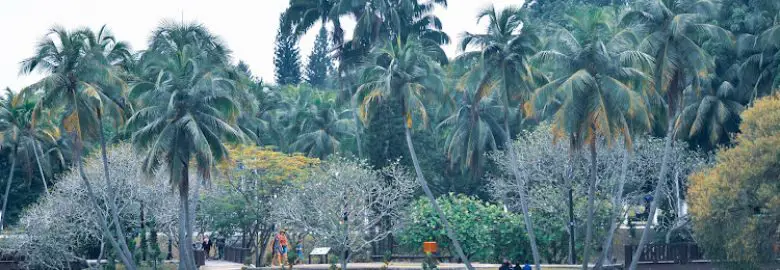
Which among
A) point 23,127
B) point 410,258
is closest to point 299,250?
point 410,258

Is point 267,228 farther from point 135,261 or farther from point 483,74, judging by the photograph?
point 483,74

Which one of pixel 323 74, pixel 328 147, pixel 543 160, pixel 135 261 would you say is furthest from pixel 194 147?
pixel 323 74

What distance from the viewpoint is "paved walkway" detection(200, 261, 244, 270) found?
45316 millimetres

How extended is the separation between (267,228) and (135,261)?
19.3ft

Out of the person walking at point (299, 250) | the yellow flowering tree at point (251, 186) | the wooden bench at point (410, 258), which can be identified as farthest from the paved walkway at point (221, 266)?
the wooden bench at point (410, 258)

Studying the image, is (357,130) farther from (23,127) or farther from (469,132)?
(23,127)

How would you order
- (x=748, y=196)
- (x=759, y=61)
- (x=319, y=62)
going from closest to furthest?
(x=748, y=196), (x=759, y=61), (x=319, y=62)

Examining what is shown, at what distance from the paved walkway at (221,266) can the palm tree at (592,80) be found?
13.7 m

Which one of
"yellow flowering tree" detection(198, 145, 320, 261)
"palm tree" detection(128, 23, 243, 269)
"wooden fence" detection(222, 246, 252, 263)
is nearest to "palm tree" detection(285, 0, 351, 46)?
"yellow flowering tree" detection(198, 145, 320, 261)

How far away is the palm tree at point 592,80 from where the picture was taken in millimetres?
37844

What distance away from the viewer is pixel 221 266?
153ft

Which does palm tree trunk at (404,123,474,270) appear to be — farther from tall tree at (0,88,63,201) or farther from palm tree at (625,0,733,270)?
tall tree at (0,88,63,201)

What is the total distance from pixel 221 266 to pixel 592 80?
677 inches

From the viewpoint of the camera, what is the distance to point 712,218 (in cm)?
3438
